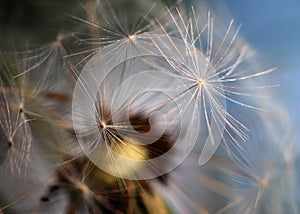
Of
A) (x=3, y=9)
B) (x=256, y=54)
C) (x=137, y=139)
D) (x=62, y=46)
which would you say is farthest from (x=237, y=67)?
(x=3, y=9)

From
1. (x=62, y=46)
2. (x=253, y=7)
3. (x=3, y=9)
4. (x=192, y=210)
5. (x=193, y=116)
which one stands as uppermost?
(x=3, y=9)

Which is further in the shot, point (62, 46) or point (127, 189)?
point (62, 46)

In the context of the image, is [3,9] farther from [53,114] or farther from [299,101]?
[299,101]

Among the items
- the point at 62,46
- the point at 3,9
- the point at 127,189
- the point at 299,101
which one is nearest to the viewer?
the point at 127,189

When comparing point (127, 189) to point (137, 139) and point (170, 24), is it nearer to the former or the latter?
point (137, 139)

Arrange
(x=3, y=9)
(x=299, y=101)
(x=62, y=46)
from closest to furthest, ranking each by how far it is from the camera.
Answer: (x=299, y=101)
(x=62, y=46)
(x=3, y=9)

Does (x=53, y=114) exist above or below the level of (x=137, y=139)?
above

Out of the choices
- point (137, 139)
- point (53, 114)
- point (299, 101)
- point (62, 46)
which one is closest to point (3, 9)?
point (62, 46)
